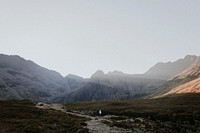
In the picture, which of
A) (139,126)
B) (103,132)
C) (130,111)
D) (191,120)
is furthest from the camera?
(130,111)

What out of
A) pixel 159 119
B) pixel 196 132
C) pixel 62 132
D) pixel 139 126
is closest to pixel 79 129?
pixel 62 132

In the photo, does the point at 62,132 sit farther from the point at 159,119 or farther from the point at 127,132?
the point at 159,119

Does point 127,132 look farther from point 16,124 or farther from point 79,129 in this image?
→ point 16,124

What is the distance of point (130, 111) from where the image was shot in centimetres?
8331

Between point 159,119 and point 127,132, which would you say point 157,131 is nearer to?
point 127,132

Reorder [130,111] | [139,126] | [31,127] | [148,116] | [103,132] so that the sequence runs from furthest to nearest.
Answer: [130,111] → [148,116] → [139,126] → [31,127] → [103,132]

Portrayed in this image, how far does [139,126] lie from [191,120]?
23.8m

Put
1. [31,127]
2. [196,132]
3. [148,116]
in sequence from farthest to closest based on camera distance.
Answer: [148,116] → [196,132] → [31,127]

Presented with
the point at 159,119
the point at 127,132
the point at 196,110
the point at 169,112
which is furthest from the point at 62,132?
the point at 196,110

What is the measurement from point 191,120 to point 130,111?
64.2 ft

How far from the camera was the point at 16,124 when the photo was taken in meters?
50.2

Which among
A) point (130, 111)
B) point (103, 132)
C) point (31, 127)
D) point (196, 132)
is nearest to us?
point (103, 132)

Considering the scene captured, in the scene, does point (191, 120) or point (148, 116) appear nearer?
point (191, 120)

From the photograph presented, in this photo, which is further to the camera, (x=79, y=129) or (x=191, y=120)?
(x=191, y=120)
